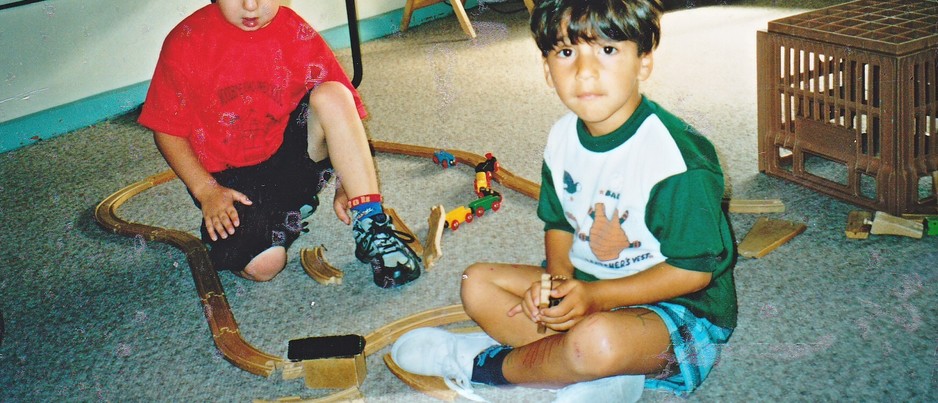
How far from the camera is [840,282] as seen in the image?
40.1 inches

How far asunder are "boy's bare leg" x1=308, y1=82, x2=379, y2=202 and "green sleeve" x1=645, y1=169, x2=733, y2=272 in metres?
0.55

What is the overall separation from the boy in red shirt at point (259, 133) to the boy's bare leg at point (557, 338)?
9.9 inches

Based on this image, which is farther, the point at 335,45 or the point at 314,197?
the point at 335,45

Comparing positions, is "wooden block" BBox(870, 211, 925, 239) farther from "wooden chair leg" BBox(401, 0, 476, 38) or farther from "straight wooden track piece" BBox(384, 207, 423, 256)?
"wooden chair leg" BBox(401, 0, 476, 38)

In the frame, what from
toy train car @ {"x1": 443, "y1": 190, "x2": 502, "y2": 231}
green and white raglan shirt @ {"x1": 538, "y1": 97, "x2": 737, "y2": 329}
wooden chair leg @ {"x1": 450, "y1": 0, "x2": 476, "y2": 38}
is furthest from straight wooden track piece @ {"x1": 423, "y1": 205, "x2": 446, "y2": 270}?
wooden chair leg @ {"x1": 450, "y1": 0, "x2": 476, "y2": 38}

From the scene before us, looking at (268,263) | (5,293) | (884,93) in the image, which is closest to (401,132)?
(268,263)

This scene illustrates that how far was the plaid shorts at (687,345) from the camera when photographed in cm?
81

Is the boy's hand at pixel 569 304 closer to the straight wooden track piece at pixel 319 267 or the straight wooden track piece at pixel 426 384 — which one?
the straight wooden track piece at pixel 426 384

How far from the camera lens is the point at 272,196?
124 cm

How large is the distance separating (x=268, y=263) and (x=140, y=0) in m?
1.25

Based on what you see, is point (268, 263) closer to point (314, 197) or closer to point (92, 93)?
point (314, 197)

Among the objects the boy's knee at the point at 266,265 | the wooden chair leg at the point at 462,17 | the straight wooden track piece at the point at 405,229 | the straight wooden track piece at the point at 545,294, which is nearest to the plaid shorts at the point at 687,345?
the straight wooden track piece at the point at 545,294

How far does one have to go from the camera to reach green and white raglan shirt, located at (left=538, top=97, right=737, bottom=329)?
0.77 m

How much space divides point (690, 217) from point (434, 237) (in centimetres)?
53
